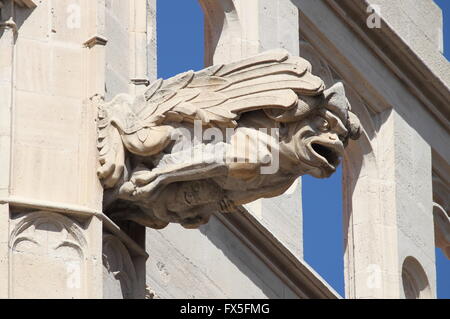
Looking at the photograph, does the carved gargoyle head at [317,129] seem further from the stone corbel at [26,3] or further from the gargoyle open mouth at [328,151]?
the stone corbel at [26,3]

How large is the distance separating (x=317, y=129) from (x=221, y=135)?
49 centimetres

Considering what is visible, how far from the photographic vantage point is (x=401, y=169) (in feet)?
75.1

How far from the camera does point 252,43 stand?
2033 cm

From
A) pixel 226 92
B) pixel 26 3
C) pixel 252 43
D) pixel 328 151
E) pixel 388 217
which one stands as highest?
pixel 252 43

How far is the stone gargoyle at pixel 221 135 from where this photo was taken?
15219mm

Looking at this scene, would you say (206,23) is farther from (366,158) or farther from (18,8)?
(18,8)

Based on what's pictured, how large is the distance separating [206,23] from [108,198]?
5.25 m

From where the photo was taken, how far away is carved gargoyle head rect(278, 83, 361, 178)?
15219 mm

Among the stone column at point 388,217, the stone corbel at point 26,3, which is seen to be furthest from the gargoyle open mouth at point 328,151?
the stone column at point 388,217

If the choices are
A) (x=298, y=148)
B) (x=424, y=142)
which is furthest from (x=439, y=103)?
(x=298, y=148)

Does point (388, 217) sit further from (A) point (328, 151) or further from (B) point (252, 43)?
(A) point (328, 151)

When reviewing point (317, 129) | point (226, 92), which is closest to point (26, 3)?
point (226, 92)

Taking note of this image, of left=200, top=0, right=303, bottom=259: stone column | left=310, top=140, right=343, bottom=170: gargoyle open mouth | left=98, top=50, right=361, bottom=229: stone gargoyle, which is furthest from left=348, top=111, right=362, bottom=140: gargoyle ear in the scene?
left=200, top=0, right=303, bottom=259: stone column

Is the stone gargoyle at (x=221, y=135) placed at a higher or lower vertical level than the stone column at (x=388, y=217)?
lower
